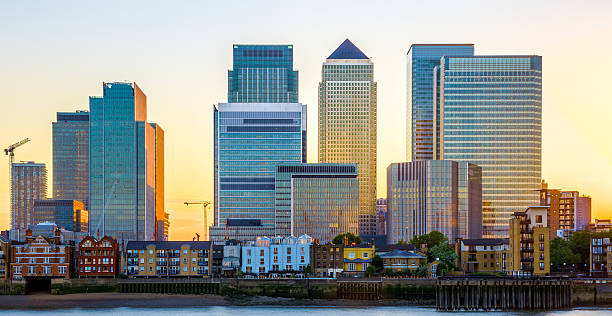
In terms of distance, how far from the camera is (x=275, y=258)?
587 feet

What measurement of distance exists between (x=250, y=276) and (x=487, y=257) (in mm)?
45402

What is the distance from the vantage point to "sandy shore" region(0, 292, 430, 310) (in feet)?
481

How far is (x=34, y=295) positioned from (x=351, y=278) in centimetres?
4964

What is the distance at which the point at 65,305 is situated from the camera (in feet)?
481

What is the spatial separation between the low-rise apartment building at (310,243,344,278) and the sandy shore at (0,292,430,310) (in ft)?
81.8

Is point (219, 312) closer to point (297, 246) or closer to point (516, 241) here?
point (297, 246)

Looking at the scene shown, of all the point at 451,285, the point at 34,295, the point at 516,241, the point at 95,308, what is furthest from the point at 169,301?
the point at 516,241

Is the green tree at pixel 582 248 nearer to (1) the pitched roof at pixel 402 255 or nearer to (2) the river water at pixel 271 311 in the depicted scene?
(1) the pitched roof at pixel 402 255

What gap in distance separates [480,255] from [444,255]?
371 inches

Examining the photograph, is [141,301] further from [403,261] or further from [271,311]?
[403,261]

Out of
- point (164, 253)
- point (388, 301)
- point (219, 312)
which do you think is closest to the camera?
point (219, 312)

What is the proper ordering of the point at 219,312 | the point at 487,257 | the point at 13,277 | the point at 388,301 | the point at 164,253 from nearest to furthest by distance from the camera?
the point at 219,312
the point at 388,301
the point at 13,277
the point at 164,253
the point at 487,257

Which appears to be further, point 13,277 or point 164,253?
point 164,253

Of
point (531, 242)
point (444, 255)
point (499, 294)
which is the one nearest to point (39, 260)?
point (444, 255)
